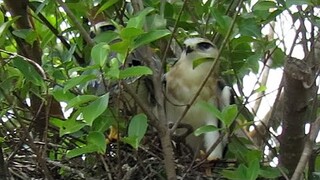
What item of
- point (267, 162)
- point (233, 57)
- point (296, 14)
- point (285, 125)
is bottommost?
point (267, 162)

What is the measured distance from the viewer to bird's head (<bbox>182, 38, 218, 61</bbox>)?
247 cm

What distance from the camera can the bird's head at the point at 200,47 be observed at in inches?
97.1

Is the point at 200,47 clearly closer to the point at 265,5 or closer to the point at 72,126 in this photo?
the point at 265,5

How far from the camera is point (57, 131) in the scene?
232cm

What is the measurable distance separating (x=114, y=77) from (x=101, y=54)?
0.22ft

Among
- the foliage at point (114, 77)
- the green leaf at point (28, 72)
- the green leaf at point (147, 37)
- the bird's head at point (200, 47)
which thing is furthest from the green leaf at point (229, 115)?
the bird's head at point (200, 47)

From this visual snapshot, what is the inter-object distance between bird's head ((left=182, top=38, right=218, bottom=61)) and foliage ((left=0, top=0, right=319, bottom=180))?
4cm

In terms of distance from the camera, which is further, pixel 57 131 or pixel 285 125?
pixel 57 131

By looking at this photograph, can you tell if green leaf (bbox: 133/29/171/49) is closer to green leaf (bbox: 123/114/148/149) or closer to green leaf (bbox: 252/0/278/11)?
green leaf (bbox: 123/114/148/149)

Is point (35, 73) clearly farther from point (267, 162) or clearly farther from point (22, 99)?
point (267, 162)

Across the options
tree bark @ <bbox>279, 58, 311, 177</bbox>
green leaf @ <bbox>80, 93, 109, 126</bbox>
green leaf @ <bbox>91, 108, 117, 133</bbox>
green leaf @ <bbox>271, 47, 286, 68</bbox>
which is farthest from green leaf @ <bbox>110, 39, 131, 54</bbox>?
green leaf @ <bbox>271, 47, 286, 68</bbox>

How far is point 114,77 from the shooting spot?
1613mm

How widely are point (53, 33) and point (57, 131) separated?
304 mm

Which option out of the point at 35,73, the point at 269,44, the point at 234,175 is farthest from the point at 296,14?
the point at 35,73
